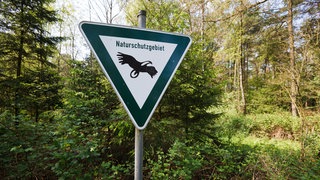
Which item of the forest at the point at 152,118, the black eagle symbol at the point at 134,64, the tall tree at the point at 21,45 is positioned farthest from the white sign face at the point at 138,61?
the tall tree at the point at 21,45

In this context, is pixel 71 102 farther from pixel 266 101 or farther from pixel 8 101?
pixel 266 101

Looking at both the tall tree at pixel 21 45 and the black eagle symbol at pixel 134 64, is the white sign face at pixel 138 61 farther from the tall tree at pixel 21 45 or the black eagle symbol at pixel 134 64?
the tall tree at pixel 21 45

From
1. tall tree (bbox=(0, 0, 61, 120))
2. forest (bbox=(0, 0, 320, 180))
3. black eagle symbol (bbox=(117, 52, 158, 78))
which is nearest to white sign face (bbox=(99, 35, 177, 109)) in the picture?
black eagle symbol (bbox=(117, 52, 158, 78))

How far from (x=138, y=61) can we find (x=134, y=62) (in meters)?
0.03

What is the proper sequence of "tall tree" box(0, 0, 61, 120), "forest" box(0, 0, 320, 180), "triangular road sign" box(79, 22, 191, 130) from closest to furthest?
"triangular road sign" box(79, 22, 191, 130)
"forest" box(0, 0, 320, 180)
"tall tree" box(0, 0, 61, 120)

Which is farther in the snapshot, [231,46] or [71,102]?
[231,46]

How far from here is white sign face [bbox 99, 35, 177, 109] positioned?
107 centimetres

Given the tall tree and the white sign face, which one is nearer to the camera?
the white sign face

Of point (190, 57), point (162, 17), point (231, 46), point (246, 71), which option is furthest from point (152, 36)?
point (246, 71)

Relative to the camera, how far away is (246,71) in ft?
74.5

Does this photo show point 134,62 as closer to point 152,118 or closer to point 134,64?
point 134,64

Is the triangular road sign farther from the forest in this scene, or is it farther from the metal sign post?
the forest

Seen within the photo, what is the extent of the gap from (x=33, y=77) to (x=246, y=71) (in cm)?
2206

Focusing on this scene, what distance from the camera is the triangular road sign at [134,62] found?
3.43 ft
